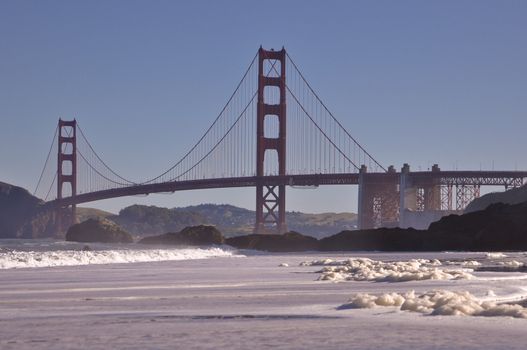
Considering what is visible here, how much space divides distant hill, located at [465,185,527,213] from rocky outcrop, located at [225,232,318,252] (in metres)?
15.3

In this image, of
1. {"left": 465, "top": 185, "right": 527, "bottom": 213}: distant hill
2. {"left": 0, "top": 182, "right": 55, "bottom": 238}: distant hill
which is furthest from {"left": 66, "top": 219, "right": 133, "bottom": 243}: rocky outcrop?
{"left": 465, "top": 185, "right": 527, "bottom": 213}: distant hill

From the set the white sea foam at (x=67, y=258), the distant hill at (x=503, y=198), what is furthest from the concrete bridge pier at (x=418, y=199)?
the white sea foam at (x=67, y=258)

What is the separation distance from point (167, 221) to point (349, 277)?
14164 cm

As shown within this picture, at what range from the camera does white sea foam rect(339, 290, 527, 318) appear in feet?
27.1

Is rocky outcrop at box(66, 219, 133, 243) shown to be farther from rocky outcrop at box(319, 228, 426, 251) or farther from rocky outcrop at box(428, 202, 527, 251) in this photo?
rocky outcrop at box(428, 202, 527, 251)

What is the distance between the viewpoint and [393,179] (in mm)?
88625

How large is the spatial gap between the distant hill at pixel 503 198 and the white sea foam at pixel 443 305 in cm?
6103

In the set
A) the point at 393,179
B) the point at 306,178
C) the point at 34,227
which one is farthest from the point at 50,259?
the point at 34,227

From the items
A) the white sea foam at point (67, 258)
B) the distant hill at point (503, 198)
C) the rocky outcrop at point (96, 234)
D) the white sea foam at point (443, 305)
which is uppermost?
the distant hill at point (503, 198)

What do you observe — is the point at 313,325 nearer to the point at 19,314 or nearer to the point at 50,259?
the point at 19,314

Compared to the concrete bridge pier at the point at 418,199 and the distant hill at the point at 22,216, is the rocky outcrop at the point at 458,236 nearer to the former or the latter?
the concrete bridge pier at the point at 418,199

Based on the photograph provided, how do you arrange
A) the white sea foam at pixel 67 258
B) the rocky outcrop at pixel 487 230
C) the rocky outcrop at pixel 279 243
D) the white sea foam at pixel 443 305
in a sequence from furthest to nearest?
the rocky outcrop at pixel 279 243 → the rocky outcrop at pixel 487 230 → the white sea foam at pixel 67 258 → the white sea foam at pixel 443 305

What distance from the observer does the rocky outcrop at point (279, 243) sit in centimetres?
6206

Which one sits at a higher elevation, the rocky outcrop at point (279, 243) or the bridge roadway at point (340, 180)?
the bridge roadway at point (340, 180)
